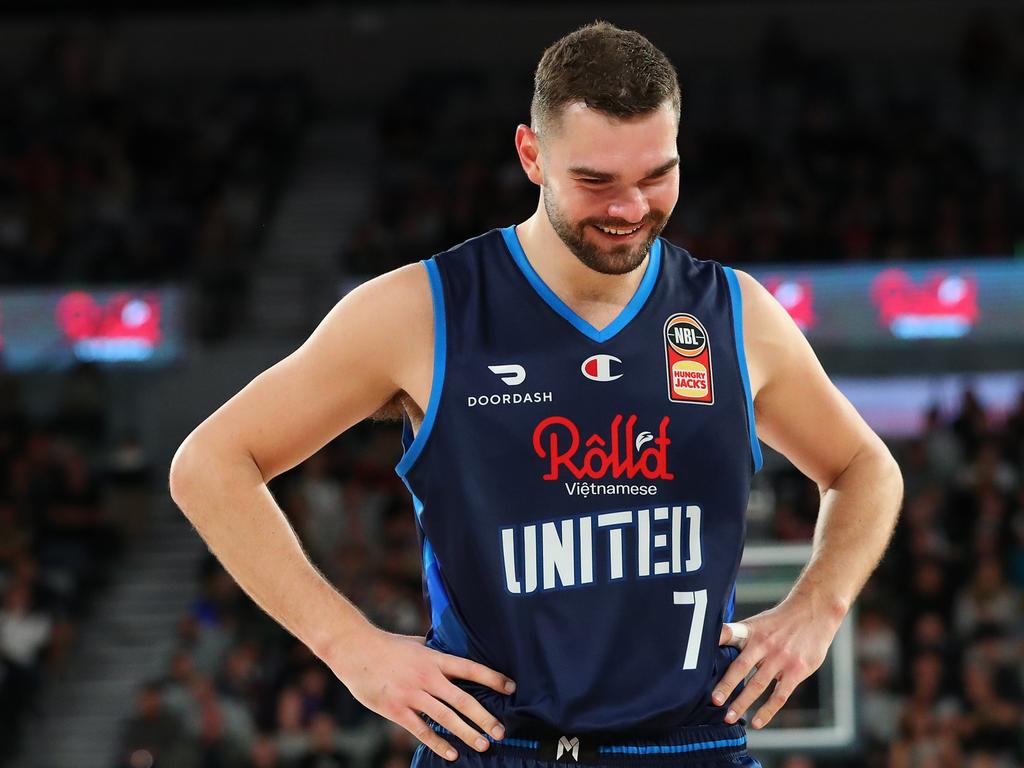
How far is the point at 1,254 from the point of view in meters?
17.5

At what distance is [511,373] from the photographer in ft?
10.2

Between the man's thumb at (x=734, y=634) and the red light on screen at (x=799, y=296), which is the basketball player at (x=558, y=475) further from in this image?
the red light on screen at (x=799, y=296)

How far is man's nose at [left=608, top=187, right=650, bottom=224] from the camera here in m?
2.91

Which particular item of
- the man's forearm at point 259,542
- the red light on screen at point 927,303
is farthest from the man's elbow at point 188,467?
the red light on screen at point 927,303

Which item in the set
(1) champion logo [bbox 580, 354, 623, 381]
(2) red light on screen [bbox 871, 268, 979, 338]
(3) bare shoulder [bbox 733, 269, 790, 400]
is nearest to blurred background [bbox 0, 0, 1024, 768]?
(2) red light on screen [bbox 871, 268, 979, 338]

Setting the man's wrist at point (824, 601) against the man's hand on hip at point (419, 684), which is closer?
the man's hand on hip at point (419, 684)

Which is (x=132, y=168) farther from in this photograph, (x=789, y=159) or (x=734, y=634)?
(x=734, y=634)

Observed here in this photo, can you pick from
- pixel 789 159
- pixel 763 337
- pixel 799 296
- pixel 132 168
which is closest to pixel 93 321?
pixel 132 168

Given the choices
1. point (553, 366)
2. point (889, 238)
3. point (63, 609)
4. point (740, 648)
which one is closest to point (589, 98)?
point (553, 366)

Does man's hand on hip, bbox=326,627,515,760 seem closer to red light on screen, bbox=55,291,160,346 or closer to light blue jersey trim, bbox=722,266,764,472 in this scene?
light blue jersey trim, bbox=722,266,764,472

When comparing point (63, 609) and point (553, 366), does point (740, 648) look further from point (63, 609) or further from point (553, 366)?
point (63, 609)

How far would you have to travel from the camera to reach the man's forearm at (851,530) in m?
3.27

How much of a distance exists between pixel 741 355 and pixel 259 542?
1060mm

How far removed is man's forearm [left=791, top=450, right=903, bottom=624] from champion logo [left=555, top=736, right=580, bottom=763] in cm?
60
